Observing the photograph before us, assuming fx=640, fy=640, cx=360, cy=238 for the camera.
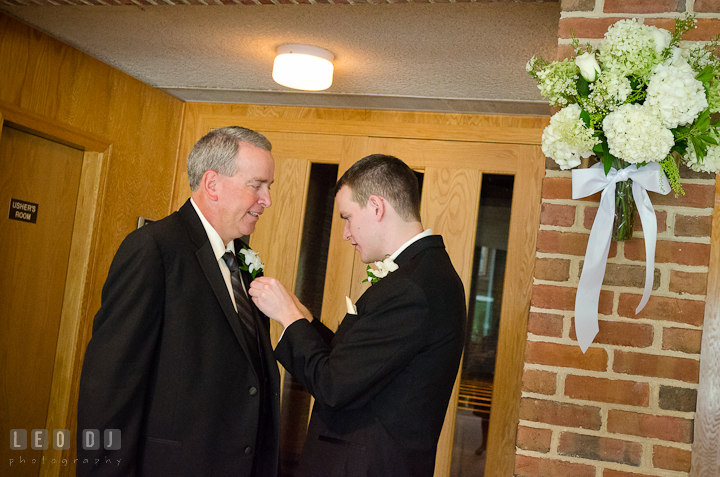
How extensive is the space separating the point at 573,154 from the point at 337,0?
104cm

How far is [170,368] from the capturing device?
5.92 ft

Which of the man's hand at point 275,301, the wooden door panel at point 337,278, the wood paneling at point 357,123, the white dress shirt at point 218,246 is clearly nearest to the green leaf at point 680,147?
the man's hand at point 275,301

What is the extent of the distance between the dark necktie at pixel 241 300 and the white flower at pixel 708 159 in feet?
4.33

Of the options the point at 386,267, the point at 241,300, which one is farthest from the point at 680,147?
the point at 241,300

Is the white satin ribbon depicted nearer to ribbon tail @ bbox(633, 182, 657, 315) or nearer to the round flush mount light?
ribbon tail @ bbox(633, 182, 657, 315)

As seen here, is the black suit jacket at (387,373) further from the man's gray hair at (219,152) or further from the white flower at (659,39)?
the white flower at (659,39)

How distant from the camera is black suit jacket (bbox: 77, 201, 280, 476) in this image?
169 centimetres

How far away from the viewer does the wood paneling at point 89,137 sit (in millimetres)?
3205

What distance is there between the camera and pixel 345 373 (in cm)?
173

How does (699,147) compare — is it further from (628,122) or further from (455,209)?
(455,209)

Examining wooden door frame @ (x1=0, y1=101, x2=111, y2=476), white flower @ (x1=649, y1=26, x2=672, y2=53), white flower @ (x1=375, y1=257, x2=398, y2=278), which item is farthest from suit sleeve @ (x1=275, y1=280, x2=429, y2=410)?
wooden door frame @ (x1=0, y1=101, x2=111, y2=476)

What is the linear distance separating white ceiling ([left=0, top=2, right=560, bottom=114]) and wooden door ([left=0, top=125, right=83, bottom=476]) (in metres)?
0.65

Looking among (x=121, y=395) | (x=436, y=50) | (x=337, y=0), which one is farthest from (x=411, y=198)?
(x=436, y=50)

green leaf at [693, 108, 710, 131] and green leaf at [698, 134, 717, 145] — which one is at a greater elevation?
green leaf at [693, 108, 710, 131]
